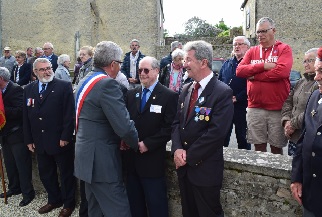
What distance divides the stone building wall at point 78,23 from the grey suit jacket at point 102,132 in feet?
63.7

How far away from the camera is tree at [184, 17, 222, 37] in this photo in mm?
52209

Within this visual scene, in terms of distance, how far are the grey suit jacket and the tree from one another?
50299mm

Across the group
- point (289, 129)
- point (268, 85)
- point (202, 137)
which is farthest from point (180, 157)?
point (268, 85)

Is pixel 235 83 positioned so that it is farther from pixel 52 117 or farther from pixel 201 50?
pixel 52 117

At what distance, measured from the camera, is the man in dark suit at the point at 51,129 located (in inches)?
160

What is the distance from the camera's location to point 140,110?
11.1 feet

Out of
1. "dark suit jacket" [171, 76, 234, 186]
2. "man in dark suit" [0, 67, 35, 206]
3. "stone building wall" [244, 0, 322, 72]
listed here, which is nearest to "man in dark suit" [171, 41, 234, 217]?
"dark suit jacket" [171, 76, 234, 186]

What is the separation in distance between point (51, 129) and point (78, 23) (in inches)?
773

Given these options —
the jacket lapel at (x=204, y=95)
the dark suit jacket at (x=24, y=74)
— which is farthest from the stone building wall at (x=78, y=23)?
the jacket lapel at (x=204, y=95)

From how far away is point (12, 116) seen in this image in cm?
454

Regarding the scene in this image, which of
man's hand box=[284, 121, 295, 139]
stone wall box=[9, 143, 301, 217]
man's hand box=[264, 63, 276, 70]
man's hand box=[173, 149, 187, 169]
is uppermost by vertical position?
man's hand box=[264, 63, 276, 70]

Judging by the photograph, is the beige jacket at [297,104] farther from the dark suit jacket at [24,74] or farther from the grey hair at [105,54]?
the dark suit jacket at [24,74]

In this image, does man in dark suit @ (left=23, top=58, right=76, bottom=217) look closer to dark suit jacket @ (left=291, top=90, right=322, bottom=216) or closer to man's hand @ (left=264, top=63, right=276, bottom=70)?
man's hand @ (left=264, top=63, right=276, bottom=70)

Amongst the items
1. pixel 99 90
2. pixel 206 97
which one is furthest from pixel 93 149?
pixel 206 97
